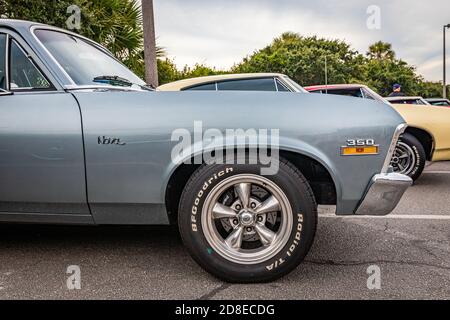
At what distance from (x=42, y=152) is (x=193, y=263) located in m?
1.24

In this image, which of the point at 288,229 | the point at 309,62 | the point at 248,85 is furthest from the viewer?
the point at 309,62

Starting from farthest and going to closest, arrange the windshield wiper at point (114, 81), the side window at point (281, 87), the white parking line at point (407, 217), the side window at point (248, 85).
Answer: the side window at point (281, 87) → the side window at point (248, 85) → the white parking line at point (407, 217) → the windshield wiper at point (114, 81)

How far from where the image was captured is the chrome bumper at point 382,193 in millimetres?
2656

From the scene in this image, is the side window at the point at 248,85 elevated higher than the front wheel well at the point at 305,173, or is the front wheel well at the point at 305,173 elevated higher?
the side window at the point at 248,85

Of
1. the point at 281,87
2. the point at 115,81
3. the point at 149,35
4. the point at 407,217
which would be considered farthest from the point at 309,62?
the point at 115,81

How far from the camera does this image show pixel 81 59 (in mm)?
3217

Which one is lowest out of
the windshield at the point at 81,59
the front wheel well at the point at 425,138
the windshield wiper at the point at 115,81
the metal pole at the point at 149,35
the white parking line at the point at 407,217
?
the white parking line at the point at 407,217

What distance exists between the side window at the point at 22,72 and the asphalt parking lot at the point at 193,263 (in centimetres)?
123

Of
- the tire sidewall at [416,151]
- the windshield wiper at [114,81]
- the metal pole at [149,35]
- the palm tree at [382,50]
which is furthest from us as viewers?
the palm tree at [382,50]

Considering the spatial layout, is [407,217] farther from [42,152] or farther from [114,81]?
[42,152]

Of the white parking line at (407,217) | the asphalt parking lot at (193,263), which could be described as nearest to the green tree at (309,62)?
the white parking line at (407,217)

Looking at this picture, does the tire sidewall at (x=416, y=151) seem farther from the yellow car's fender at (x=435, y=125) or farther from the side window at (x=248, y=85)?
the side window at (x=248, y=85)
